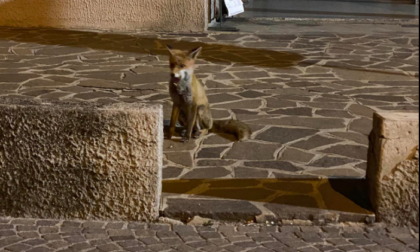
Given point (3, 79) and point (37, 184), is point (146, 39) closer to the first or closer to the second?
point (3, 79)

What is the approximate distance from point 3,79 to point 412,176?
19.6 feet

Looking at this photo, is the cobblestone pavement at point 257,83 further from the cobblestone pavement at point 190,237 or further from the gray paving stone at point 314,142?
the cobblestone pavement at point 190,237

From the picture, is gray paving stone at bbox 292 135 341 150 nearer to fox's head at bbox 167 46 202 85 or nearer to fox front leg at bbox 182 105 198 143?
fox front leg at bbox 182 105 198 143

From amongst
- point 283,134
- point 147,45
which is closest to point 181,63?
point 283,134

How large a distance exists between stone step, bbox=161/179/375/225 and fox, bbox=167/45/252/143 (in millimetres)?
1006

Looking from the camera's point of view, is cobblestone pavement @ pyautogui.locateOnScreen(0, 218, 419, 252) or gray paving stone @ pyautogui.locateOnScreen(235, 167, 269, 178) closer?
cobblestone pavement @ pyautogui.locateOnScreen(0, 218, 419, 252)

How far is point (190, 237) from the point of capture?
16.3 feet

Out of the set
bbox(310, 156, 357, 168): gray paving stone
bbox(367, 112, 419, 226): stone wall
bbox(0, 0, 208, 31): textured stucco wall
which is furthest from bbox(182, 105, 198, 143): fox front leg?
bbox(0, 0, 208, 31): textured stucco wall

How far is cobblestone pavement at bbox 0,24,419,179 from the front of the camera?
21.2ft

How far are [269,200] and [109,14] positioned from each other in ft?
27.8

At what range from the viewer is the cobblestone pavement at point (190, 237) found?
4781 mm

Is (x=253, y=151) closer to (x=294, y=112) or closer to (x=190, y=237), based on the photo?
(x=294, y=112)

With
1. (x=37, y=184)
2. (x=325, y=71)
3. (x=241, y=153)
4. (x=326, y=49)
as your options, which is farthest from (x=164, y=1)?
(x=37, y=184)

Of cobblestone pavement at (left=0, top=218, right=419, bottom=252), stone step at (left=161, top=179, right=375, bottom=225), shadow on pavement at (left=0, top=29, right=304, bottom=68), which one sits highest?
shadow on pavement at (left=0, top=29, right=304, bottom=68)
